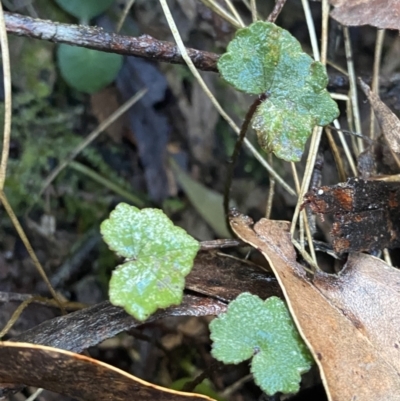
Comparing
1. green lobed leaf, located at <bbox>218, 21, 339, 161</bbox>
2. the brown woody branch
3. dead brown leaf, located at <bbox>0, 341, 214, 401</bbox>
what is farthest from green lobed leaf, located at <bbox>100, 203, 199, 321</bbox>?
the brown woody branch

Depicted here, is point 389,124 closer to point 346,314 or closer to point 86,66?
point 346,314

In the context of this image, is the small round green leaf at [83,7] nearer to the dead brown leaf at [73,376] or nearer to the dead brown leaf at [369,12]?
the dead brown leaf at [369,12]

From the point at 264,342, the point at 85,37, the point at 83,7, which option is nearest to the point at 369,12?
the point at 85,37

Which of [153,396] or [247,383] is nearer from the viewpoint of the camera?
[153,396]

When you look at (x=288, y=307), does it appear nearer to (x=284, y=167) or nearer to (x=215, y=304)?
(x=215, y=304)

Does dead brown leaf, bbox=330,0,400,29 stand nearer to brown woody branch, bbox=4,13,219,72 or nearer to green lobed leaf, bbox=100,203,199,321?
brown woody branch, bbox=4,13,219,72

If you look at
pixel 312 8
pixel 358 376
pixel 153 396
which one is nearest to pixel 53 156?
pixel 312 8

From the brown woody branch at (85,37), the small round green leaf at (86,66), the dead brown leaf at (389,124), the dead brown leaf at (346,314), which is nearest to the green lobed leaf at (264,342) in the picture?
the dead brown leaf at (346,314)
